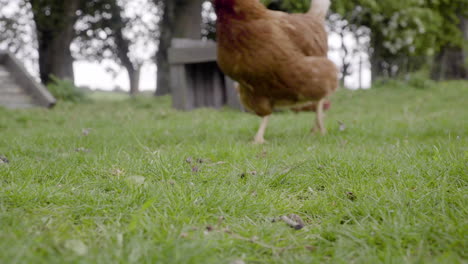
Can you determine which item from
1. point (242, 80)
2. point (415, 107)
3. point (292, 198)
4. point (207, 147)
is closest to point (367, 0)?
point (415, 107)

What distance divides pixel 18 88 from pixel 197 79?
414cm

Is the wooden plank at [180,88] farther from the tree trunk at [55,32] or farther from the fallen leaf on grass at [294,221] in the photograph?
the fallen leaf on grass at [294,221]

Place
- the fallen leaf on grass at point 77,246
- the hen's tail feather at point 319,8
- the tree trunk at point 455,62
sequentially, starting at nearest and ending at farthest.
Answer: the fallen leaf on grass at point 77,246 → the hen's tail feather at point 319,8 → the tree trunk at point 455,62

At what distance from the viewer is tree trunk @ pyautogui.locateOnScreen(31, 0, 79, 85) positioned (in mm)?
11891

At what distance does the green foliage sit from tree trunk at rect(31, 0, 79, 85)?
1.16 m

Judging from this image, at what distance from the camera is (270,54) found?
355 centimetres

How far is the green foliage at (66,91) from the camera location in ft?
→ 33.3

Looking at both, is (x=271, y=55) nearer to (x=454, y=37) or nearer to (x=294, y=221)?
(x=294, y=221)

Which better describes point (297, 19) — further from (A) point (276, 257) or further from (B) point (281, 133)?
(A) point (276, 257)

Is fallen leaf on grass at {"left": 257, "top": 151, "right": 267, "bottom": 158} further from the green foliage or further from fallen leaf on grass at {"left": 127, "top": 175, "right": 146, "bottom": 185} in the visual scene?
the green foliage

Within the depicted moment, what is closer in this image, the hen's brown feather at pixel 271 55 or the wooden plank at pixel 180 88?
the hen's brown feather at pixel 271 55

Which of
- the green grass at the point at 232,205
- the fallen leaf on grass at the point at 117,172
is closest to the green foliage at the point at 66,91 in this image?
the green grass at the point at 232,205

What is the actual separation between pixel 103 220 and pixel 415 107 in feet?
23.0

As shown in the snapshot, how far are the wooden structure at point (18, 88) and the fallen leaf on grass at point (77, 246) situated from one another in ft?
24.8
